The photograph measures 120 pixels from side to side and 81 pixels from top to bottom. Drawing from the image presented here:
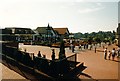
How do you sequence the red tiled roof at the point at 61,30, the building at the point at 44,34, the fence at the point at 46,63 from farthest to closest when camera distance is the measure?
the red tiled roof at the point at 61,30 < the building at the point at 44,34 < the fence at the point at 46,63

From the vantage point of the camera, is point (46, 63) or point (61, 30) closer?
point (46, 63)

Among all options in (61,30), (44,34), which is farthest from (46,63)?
(61,30)

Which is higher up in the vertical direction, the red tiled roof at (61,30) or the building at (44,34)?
the red tiled roof at (61,30)

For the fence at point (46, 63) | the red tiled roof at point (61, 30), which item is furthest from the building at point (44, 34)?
the fence at point (46, 63)

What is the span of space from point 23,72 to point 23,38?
51811mm

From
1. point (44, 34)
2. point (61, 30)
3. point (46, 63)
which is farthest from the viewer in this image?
point (61, 30)

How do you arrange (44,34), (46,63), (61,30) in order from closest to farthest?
(46,63)
(44,34)
(61,30)

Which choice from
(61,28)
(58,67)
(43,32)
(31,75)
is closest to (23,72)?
(31,75)

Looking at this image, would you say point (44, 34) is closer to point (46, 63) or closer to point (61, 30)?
point (61, 30)

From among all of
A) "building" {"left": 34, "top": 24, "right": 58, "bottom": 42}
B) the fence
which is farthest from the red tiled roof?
the fence

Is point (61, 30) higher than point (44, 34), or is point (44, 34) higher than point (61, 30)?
point (61, 30)

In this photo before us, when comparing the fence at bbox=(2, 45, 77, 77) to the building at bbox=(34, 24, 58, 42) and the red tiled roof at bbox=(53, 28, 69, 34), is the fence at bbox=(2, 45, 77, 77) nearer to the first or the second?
the building at bbox=(34, 24, 58, 42)

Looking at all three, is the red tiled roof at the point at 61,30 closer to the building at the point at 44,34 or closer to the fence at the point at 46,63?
the building at the point at 44,34

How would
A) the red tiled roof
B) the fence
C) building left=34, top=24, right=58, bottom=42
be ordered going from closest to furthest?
1. the fence
2. building left=34, top=24, right=58, bottom=42
3. the red tiled roof
